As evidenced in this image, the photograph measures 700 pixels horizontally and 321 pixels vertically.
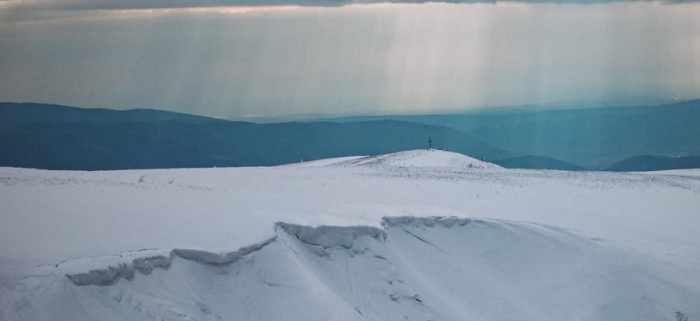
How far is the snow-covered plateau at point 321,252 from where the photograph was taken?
14.7 metres

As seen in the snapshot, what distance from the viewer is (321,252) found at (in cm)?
1841

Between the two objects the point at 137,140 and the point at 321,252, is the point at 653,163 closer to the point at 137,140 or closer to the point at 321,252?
the point at 137,140

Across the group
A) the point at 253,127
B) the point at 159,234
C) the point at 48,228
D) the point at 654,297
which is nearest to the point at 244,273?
the point at 159,234

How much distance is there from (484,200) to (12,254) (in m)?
14.4

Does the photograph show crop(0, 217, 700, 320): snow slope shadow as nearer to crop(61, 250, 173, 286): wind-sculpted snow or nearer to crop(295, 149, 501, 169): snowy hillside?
crop(61, 250, 173, 286): wind-sculpted snow

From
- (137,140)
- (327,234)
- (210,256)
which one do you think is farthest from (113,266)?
(137,140)

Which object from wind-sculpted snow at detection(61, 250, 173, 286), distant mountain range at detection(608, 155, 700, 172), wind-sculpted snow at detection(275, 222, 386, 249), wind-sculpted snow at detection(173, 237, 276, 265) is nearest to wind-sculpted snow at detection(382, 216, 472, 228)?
wind-sculpted snow at detection(275, 222, 386, 249)

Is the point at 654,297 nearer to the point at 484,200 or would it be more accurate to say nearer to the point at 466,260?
the point at 466,260

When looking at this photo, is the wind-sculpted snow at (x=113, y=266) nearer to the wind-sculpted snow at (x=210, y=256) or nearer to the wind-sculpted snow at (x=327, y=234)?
the wind-sculpted snow at (x=210, y=256)

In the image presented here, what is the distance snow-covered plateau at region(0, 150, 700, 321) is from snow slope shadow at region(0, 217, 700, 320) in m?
0.03

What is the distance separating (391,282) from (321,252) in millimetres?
1486

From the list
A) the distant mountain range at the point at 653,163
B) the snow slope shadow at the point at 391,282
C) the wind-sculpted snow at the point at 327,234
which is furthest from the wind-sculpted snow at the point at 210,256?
the distant mountain range at the point at 653,163

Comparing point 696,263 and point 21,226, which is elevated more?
point 21,226

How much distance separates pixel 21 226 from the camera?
15977 millimetres
